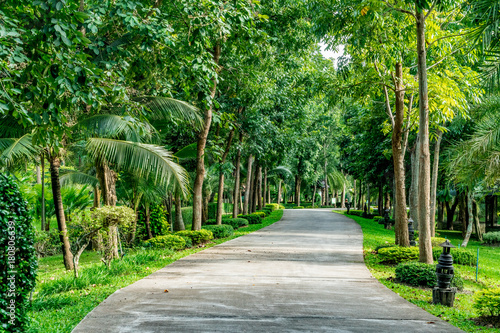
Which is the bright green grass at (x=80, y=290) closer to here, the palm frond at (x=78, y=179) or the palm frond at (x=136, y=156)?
the palm frond at (x=136, y=156)

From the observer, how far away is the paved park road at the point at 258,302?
5.71 metres

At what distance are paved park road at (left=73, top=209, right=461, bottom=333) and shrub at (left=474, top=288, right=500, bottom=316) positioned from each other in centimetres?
71

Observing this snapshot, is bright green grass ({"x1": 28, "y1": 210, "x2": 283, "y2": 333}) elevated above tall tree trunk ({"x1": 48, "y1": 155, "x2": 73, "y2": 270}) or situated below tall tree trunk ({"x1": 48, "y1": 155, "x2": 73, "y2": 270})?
below

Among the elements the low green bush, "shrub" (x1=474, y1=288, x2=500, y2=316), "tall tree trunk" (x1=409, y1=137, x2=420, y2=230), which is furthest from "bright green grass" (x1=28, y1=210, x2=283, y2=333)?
"tall tree trunk" (x1=409, y1=137, x2=420, y2=230)

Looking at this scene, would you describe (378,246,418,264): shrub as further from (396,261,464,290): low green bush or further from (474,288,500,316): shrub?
(474,288,500,316): shrub

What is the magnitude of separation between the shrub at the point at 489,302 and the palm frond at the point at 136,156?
7.24 metres

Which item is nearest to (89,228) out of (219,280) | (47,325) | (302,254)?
(219,280)

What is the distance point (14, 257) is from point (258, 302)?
3.85 metres

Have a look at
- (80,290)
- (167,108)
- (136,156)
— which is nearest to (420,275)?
(80,290)

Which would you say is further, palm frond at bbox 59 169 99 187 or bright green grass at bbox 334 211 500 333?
palm frond at bbox 59 169 99 187

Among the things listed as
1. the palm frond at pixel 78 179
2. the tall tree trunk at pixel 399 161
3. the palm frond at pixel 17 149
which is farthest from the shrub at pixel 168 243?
the tall tree trunk at pixel 399 161

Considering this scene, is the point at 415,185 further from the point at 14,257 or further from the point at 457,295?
the point at 14,257

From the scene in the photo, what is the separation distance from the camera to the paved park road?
5.71 m

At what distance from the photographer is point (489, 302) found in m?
6.27
